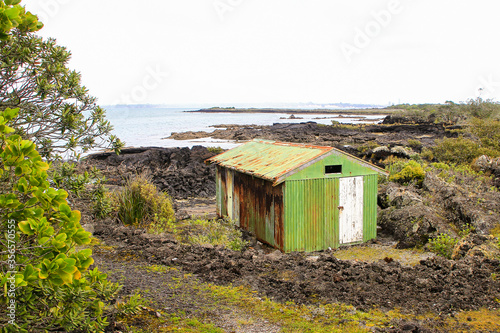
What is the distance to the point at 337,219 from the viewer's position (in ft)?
41.7

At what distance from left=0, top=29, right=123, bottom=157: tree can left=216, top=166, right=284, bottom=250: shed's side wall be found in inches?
297

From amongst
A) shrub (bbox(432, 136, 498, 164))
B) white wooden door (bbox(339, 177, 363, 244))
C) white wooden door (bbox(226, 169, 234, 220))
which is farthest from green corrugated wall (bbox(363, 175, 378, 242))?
shrub (bbox(432, 136, 498, 164))

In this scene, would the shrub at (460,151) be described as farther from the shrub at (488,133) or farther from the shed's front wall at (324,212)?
the shed's front wall at (324,212)

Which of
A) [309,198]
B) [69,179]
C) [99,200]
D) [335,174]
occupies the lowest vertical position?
[309,198]

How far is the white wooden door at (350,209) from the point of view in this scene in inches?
503

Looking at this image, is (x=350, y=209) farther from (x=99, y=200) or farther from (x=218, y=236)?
(x=99, y=200)

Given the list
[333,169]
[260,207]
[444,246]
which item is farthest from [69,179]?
[444,246]

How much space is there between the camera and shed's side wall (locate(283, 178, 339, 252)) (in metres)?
12.0

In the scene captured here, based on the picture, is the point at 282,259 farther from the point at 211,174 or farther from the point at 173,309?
the point at 211,174

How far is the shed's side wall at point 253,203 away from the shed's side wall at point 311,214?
0.90 feet

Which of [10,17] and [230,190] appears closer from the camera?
[10,17]

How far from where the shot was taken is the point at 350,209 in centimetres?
1291

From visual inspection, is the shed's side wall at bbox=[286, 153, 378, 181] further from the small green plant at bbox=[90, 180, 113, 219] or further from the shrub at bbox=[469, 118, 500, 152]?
the shrub at bbox=[469, 118, 500, 152]

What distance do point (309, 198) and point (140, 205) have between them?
5777 millimetres
